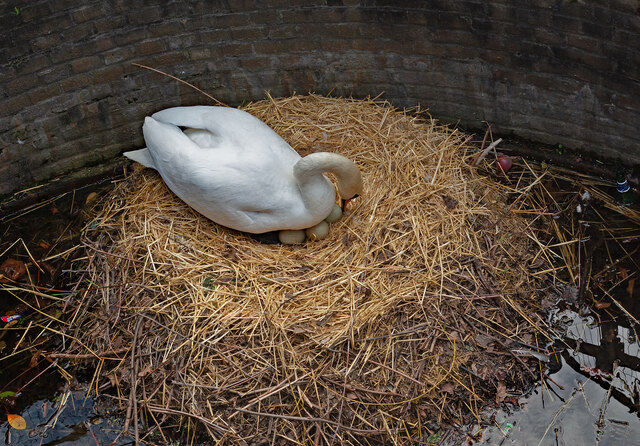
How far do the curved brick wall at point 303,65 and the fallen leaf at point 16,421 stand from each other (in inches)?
76.5

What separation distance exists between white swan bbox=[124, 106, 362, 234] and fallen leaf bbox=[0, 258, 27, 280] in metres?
1.22

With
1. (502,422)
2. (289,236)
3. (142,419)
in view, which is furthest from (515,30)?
(142,419)

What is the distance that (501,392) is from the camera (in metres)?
3.79

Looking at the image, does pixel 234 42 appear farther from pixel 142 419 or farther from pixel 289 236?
pixel 142 419

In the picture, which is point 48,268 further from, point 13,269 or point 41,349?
point 41,349

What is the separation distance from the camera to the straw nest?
12.0ft

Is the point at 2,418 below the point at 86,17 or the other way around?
below

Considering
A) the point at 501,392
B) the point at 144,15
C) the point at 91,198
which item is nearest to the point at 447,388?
the point at 501,392

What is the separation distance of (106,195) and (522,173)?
3108 mm

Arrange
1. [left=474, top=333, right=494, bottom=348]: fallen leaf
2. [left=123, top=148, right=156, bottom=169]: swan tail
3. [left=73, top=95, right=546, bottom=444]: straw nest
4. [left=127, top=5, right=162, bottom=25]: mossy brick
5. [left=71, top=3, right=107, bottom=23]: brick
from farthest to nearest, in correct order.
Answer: [left=127, top=5, right=162, bottom=25]: mossy brick
[left=71, top=3, right=107, bottom=23]: brick
[left=123, top=148, right=156, bottom=169]: swan tail
[left=474, top=333, right=494, bottom=348]: fallen leaf
[left=73, top=95, right=546, bottom=444]: straw nest

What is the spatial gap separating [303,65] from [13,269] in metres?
2.59

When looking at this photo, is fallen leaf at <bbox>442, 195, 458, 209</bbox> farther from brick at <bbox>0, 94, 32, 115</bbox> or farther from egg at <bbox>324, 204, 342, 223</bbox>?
brick at <bbox>0, 94, 32, 115</bbox>

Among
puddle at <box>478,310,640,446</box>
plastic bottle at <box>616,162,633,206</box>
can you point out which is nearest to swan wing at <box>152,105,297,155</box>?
puddle at <box>478,310,640,446</box>

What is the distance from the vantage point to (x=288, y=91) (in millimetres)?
5371
